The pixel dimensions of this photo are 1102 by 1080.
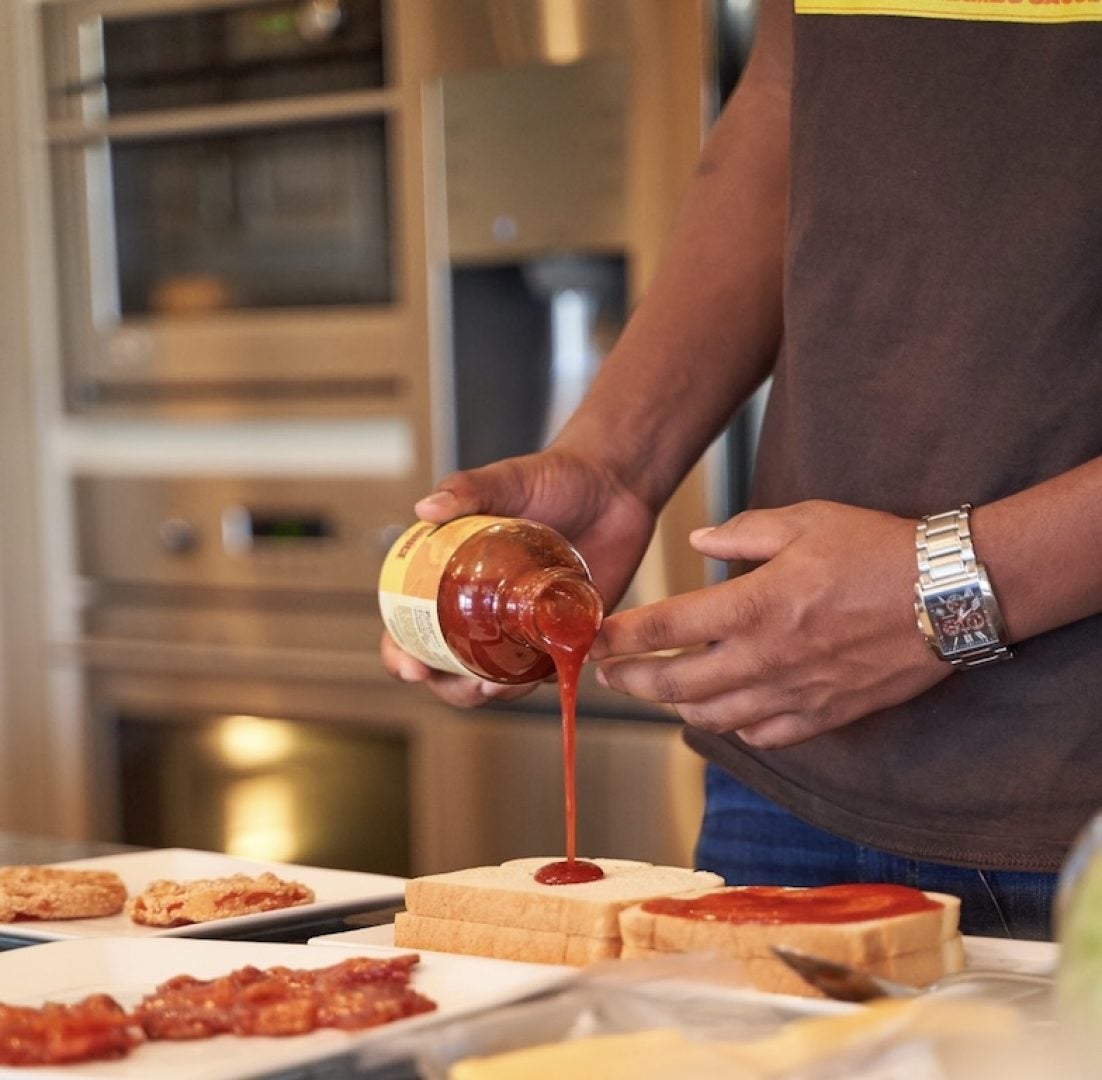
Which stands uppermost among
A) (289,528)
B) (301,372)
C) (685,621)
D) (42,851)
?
(301,372)

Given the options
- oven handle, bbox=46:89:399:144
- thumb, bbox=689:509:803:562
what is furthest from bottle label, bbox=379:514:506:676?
oven handle, bbox=46:89:399:144

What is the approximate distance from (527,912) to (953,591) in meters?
0.30

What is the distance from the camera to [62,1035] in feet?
2.50

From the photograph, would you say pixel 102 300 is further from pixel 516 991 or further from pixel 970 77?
pixel 516 991

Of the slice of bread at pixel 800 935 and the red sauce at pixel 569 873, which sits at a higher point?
the slice of bread at pixel 800 935

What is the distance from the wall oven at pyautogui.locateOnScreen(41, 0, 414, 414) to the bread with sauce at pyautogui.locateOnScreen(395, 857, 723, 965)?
172cm

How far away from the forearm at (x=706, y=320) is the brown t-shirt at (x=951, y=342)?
0.17 meters

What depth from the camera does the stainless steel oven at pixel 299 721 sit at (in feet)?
8.13

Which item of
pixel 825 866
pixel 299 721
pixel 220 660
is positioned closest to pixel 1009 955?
pixel 825 866

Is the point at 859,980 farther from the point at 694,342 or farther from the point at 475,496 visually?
the point at 694,342

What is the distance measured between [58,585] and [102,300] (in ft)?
1.53

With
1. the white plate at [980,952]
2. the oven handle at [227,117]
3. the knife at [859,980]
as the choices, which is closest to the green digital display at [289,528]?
the oven handle at [227,117]

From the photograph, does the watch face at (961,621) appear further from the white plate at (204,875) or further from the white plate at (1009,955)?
the white plate at (204,875)

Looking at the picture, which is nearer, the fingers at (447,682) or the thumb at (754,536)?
the thumb at (754,536)
